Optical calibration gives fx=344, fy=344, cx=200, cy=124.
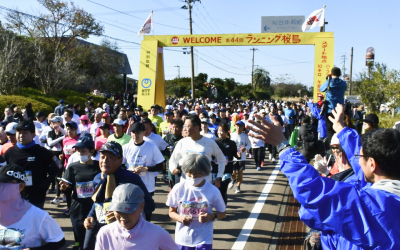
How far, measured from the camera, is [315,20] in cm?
1819

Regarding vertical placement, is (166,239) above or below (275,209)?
above

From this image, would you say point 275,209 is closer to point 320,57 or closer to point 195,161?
point 195,161

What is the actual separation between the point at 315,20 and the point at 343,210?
18.3 metres

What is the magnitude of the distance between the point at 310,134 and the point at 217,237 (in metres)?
3.69

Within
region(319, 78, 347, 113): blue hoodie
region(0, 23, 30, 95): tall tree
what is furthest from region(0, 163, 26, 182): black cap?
region(0, 23, 30, 95): tall tree

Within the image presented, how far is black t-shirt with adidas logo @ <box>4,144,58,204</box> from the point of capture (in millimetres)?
4867

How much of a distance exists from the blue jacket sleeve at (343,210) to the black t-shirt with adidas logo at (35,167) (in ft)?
13.8

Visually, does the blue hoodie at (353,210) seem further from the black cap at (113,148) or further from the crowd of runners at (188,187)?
the black cap at (113,148)

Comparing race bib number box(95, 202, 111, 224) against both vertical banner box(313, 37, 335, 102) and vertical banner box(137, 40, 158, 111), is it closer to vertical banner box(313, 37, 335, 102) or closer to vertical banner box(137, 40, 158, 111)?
vertical banner box(313, 37, 335, 102)

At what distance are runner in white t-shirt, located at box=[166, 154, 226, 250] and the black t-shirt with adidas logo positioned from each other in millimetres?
2147

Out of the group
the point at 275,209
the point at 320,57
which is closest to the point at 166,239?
the point at 275,209

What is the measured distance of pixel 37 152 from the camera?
5.00m

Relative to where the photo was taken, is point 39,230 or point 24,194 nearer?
point 39,230

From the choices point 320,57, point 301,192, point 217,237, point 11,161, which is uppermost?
point 320,57
